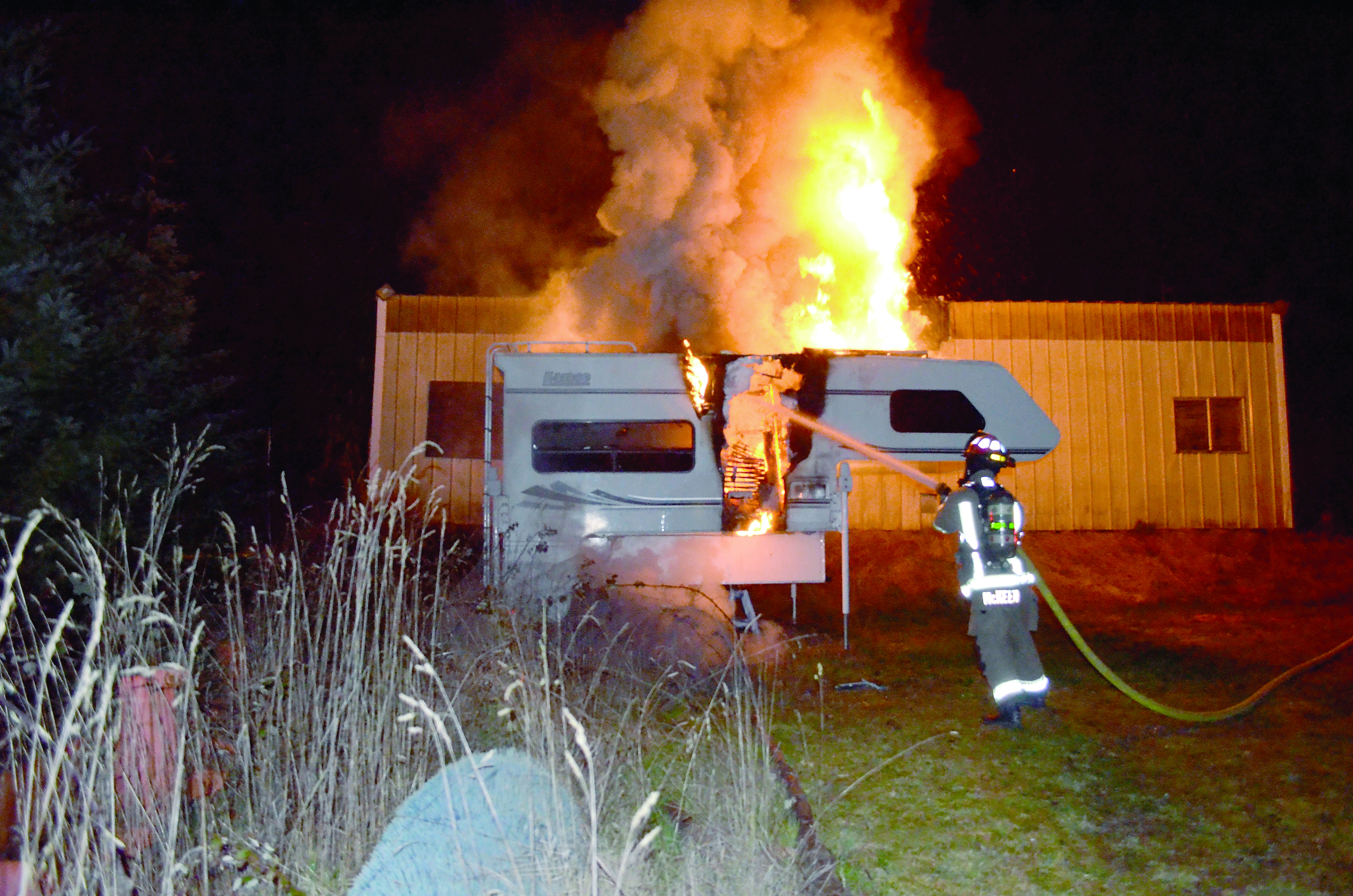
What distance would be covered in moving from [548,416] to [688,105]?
168 inches

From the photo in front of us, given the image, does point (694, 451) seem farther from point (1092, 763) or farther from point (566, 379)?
point (1092, 763)

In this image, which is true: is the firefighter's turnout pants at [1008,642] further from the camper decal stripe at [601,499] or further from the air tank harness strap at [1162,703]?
the camper decal stripe at [601,499]

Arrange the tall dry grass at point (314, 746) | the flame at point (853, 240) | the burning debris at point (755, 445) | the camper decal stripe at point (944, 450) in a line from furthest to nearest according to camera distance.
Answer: the flame at point (853, 240) → the camper decal stripe at point (944, 450) → the burning debris at point (755, 445) → the tall dry grass at point (314, 746)

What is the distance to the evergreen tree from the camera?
6.23m

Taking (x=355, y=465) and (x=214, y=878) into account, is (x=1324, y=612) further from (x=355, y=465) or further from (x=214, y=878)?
(x=355, y=465)

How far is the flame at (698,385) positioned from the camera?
25.6ft

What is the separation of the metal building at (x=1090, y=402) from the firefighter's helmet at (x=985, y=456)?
276 inches

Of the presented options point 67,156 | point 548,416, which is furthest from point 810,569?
point 67,156

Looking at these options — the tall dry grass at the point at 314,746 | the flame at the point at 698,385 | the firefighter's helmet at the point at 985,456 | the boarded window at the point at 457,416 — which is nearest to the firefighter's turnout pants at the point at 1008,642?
the firefighter's helmet at the point at 985,456

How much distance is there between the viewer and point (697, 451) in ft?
25.8

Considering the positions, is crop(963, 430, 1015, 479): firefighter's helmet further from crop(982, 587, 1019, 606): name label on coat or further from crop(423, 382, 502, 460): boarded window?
crop(423, 382, 502, 460): boarded window

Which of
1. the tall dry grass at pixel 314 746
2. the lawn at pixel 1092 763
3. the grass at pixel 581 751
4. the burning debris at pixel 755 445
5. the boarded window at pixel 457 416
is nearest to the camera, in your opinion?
the tall dry grass at pixel 314 746

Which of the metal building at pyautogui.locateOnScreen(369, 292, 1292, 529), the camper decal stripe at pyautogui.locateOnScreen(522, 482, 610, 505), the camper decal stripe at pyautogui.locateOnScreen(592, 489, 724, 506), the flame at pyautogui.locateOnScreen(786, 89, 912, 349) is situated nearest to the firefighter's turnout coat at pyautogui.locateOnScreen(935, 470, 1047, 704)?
the camper decal stripe at pyautogui.locateOnScreen(592, 489, 724, 506)

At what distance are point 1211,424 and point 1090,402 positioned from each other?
2.09 m
